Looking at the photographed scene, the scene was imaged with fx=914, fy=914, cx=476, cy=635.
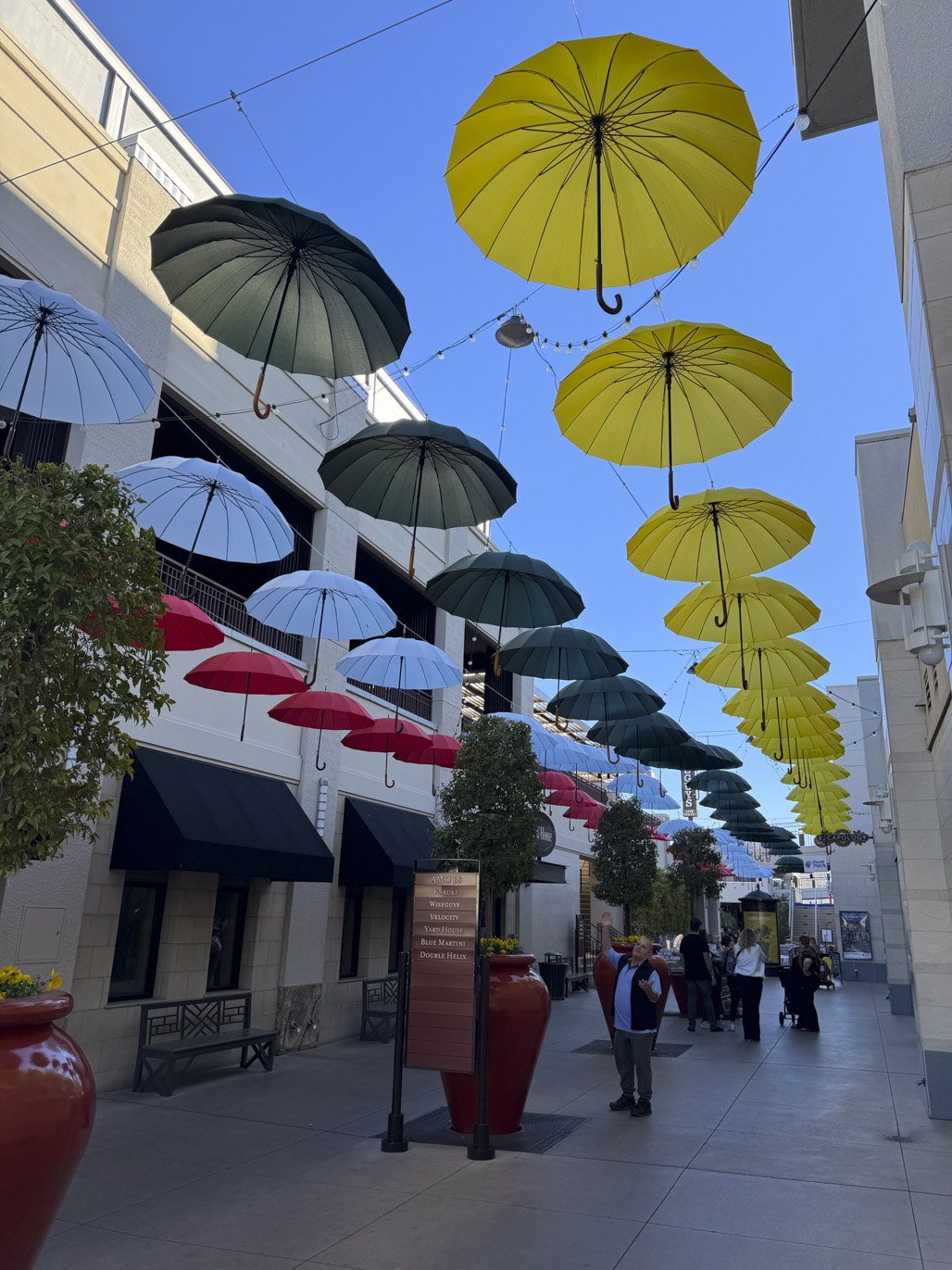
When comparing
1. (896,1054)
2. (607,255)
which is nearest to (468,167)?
(607,255)

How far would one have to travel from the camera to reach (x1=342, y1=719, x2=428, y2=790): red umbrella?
49.3 ft

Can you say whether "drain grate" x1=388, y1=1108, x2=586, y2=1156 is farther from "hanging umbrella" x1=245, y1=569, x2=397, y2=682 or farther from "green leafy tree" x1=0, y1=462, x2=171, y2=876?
"hanging umbrella" x1=245, y1=569, x2=397, y2=682

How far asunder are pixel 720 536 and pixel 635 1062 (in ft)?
19.3

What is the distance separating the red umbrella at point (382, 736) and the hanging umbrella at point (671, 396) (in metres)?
7.85

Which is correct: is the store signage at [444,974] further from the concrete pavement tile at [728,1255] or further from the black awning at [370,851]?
the black awning at [370,851]

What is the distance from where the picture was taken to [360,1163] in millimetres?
7836

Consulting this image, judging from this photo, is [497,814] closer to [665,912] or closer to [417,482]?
[417,482]

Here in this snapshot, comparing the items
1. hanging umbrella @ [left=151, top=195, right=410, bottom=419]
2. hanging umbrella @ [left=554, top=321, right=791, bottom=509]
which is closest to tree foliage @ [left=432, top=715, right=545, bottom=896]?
hanging umbrella @ [left=554, top=321, right=791, bottom=509]

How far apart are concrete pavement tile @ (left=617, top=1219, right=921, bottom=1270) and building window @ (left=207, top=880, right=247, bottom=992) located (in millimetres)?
9113

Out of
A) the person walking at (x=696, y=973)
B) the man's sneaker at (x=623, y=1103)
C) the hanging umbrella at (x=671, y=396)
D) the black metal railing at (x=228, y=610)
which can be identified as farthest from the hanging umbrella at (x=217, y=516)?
the person walking at (x=696, y=973)

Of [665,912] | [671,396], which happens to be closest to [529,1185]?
[671,396]

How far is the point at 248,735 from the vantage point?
47.8 feet

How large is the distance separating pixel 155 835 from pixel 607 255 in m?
8.57

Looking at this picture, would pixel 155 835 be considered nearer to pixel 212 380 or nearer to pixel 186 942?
pixel 186 942
